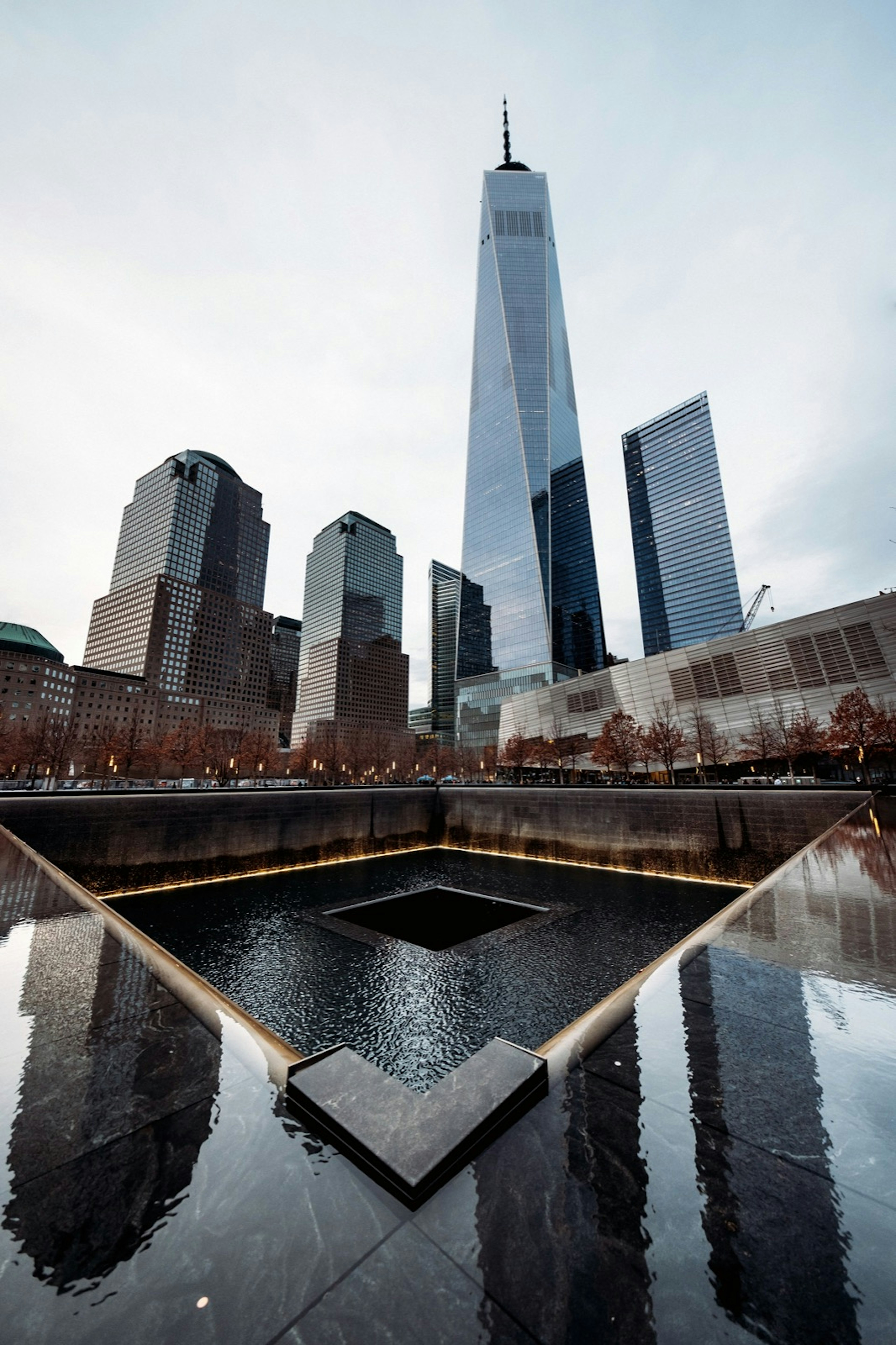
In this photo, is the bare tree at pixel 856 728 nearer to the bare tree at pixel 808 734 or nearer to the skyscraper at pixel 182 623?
the bare tree at pixel 808 734

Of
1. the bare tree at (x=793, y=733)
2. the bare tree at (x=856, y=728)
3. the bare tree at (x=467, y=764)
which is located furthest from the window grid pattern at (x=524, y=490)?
the bare tree at (x=856, y=728)

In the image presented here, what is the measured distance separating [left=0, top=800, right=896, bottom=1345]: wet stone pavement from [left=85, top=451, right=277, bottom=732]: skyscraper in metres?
172

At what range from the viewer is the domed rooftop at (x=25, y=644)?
135375 mm

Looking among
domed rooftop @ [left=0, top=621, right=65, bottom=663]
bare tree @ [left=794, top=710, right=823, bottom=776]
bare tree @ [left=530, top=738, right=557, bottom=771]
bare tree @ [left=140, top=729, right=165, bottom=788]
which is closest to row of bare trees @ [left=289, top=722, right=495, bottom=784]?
bare tree @ [left=530, top=738, right=557, bottom=771]

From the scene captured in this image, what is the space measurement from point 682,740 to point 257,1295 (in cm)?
6537

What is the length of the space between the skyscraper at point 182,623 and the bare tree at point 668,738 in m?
140

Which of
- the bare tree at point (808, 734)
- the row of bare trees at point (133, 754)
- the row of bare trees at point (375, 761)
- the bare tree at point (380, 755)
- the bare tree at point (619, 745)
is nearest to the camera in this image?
the bare tree at point (808, 734)

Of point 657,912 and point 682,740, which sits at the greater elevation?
point 682,740

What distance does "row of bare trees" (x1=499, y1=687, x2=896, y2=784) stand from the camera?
45.0 m

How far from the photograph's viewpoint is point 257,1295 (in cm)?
192

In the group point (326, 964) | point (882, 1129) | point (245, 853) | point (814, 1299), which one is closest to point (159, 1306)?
point (814, 1299)

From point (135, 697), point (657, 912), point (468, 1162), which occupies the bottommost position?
point (657, 912)

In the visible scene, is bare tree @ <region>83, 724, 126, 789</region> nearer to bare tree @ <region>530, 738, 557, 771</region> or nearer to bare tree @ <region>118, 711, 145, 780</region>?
bare tree @ <region>118, 711, 145, 780</region>

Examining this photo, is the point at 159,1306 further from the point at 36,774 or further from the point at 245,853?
the point at 36,774
